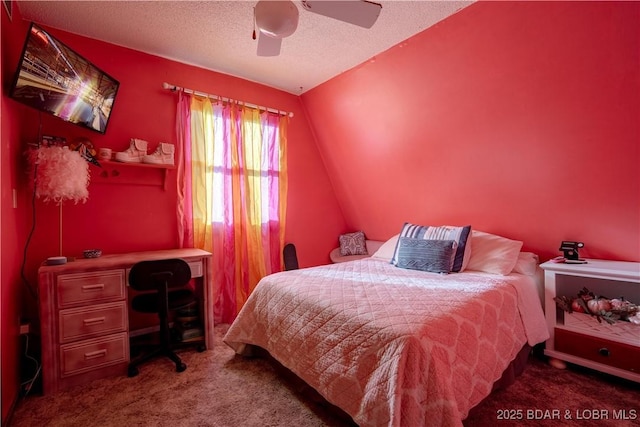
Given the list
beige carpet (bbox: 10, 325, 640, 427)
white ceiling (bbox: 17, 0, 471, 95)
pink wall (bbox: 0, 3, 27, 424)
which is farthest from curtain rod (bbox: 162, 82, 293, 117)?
beige carpet (bbox: 10, 325, 640, 427)

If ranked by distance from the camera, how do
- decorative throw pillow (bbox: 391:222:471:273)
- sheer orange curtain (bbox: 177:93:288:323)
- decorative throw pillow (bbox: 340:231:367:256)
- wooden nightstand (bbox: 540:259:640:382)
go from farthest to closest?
1. decorative throw pillow (bbox: 340:231:367:256)
2. sheer orange curtain (bbox: 177:93:288:323)
3. decorative throw pillow (bbox: 391:222:471:273)
4. wooden nightstand (bbox: 540:259:640:382)

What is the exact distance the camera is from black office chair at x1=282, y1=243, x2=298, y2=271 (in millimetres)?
3461

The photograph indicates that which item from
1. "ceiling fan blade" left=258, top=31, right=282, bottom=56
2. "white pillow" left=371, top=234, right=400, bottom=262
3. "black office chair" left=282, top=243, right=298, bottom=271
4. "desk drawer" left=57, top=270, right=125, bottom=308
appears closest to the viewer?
"ceiling fan blade" left=258, top=31, right=282, bottom=56

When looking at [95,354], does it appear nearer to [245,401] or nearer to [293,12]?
[245,401]

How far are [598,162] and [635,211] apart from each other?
396 mm

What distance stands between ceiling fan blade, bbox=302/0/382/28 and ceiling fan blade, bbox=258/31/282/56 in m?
0.30

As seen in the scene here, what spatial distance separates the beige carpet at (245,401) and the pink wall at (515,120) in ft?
3.42

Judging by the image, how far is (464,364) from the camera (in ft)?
4.58

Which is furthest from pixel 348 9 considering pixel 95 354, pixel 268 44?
pixel 95 354

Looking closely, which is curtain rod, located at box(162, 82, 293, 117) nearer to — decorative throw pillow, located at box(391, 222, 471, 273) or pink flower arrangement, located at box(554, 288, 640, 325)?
decorative throw pillow, located at box(391, 222, 471, 273)

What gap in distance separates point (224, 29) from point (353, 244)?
2763 mm

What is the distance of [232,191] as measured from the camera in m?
3.10

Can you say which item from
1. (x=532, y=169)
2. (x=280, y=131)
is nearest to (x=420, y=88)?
(x=532, y=169)

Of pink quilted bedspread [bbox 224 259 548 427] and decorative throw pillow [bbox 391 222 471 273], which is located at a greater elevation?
decorative throw pillow [bbox 391 222 471 273]
